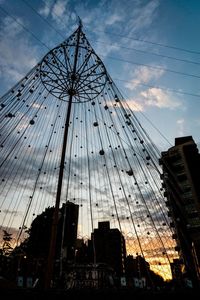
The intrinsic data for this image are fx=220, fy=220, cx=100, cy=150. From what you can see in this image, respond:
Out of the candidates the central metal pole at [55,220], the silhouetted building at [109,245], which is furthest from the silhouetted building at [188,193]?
the silhouetted building at [109,245]

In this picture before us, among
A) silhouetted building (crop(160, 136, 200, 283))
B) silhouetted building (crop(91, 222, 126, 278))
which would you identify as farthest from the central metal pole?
silhouetted building (crop(91, 222, 126, 278))

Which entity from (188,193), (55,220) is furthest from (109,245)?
(55,220)

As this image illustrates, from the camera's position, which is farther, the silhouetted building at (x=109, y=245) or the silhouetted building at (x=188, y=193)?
the silhouetted building at (x=109, y=245)

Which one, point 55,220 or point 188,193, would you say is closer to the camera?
point 55,220

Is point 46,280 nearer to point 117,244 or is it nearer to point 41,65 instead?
point 41,65

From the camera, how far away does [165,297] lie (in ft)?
11.4

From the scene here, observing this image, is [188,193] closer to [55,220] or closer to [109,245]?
[55,220]

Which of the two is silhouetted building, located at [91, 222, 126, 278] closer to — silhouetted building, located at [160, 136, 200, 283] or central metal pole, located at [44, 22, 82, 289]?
silhouetted building, located at [160, 136, 200, 283]

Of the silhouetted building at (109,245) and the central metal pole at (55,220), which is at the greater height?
the silhouetted building at (109,245)

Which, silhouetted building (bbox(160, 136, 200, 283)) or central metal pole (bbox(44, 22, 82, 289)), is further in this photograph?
silhouetted building (bbox(160, 136, 200, 283))

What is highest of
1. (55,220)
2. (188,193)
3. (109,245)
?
(109,245)

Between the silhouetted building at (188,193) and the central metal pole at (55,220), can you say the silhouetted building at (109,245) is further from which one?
the central metal pole at (55,220)

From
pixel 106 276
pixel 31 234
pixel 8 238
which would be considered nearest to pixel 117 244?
pixel 8 238

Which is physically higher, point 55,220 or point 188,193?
point 188,193
